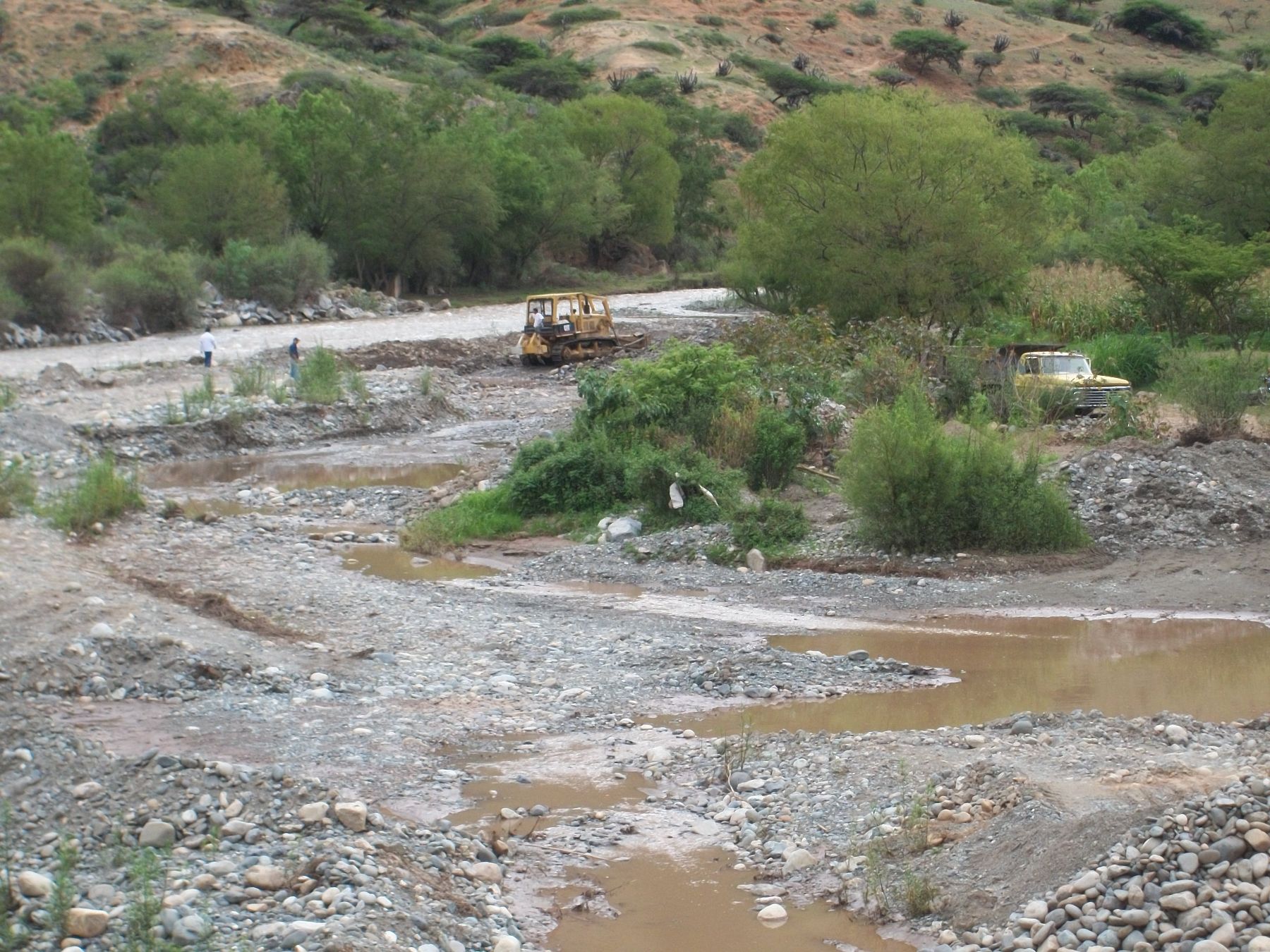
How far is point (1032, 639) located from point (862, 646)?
1616mm

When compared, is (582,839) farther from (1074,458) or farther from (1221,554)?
(1074,458)

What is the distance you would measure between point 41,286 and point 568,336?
16742 millimetres

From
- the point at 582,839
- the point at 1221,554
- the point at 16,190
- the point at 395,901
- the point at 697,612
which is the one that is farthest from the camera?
the point at 16,190

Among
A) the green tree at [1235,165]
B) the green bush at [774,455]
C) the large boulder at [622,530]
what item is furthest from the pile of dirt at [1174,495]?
the green tree at [1235,165]

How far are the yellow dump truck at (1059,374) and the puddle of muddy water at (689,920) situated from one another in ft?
51.5

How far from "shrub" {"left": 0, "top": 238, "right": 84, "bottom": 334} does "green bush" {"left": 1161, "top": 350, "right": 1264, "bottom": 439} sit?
3500cm

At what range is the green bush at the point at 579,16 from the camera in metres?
133

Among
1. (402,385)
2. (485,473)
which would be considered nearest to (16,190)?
(402,385)

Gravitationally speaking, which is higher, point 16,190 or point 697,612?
point 16,190

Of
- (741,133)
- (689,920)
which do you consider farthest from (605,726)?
(741,133)

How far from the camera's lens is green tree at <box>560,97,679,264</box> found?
8188cm

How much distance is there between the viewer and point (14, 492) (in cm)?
1625

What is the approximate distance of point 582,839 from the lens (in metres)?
7.93

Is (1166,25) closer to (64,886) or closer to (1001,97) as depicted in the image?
(1001,97)
